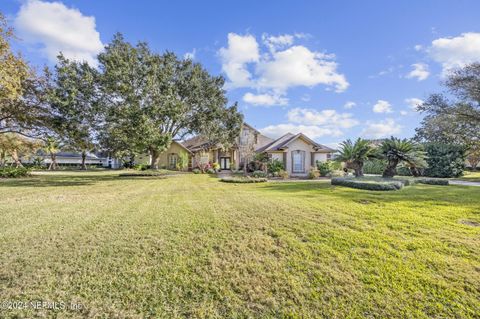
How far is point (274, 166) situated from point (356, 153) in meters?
8.89

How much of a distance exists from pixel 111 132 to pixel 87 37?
691 centimetres

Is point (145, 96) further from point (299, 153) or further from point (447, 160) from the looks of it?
point (447, 160)

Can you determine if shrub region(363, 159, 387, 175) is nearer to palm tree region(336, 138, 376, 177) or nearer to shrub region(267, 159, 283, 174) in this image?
shrub region(267, 159, 283, 174)

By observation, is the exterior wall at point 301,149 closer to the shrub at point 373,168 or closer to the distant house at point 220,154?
the distant house at point 220,154

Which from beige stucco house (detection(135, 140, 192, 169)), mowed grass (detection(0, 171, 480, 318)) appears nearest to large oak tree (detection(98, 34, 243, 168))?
Answer: mowed grass (detection(0, 171, 480, 318))

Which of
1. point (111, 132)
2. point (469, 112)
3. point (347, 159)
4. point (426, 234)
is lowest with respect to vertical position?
point (426, 234)

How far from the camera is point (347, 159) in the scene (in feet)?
47.6

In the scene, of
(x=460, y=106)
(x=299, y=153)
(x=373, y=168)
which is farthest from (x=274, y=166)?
(x=460, y=106)

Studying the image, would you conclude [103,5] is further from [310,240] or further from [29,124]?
[310,240]

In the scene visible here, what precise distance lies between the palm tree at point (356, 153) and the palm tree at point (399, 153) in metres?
0.76

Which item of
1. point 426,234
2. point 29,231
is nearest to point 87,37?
point 29,231

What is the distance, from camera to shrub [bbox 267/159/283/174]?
72.1ft

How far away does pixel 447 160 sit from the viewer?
21.8 m

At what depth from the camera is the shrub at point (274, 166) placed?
21969 millimetres
